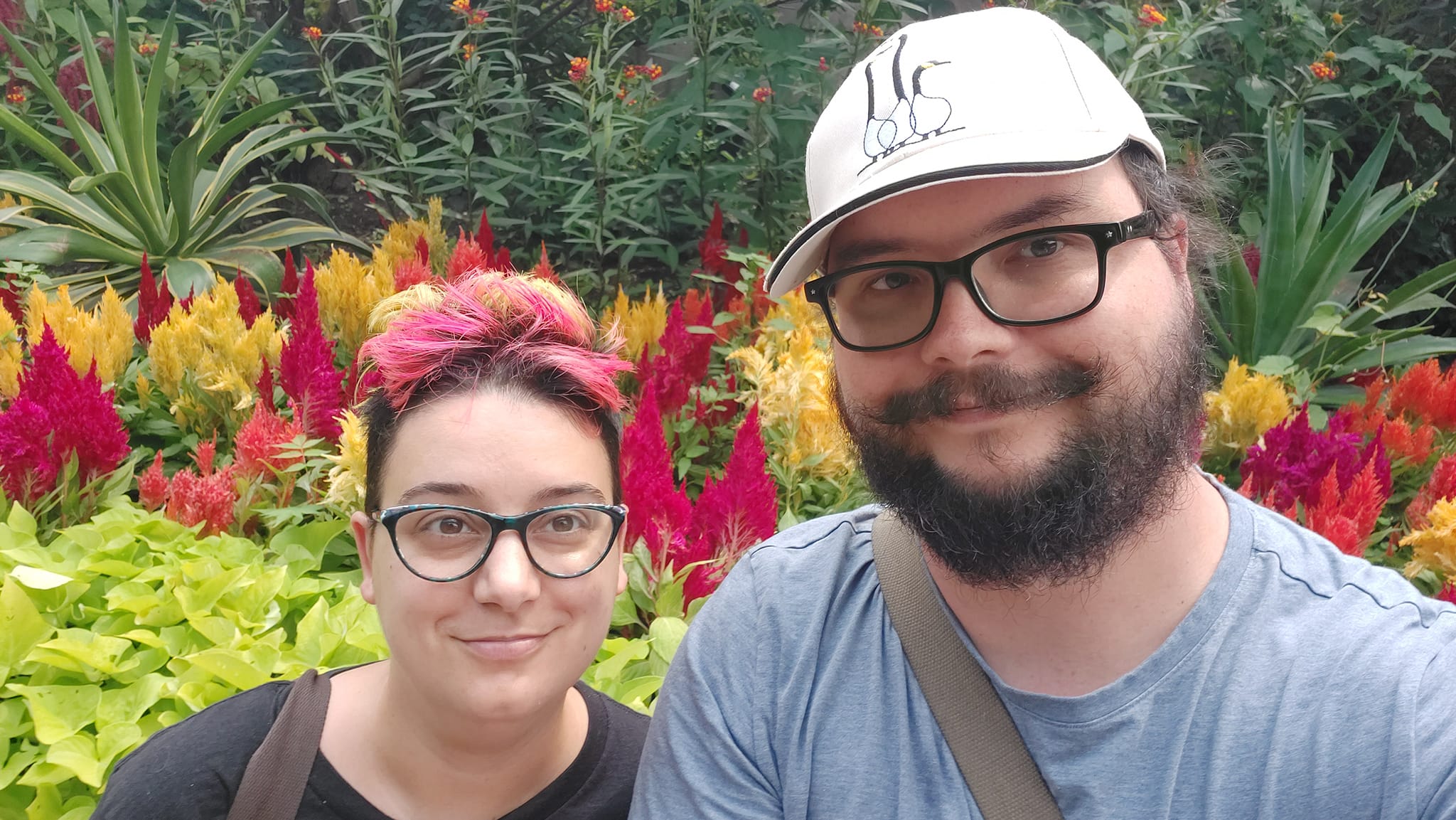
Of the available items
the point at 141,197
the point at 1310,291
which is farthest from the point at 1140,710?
the point at 141,197

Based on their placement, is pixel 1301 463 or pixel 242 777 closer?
pixel 242 777

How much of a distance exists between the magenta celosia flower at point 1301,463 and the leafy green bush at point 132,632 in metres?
2.06

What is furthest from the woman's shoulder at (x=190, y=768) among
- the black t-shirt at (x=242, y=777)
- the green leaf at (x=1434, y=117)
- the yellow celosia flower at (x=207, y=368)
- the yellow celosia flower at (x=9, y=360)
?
the green leaf at (x=1434, y=117)

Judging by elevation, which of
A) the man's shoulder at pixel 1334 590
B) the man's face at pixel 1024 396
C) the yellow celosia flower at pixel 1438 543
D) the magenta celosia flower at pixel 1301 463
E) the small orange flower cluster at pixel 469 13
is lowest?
the yellow celosia flower at pixel 1438 543

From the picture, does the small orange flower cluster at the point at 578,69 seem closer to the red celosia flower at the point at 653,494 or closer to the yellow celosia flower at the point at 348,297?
the yellow celosia flower at the point at 348,297

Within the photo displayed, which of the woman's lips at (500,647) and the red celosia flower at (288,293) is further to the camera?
the red celosia flower at (288,293)

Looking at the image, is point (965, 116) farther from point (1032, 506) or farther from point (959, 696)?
point (959, 696)

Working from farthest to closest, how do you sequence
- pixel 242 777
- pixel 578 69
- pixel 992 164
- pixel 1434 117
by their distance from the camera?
pixel 1434 117
pixel 578 69
pixel 242 777
pixel 992 164

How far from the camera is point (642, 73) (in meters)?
4.77

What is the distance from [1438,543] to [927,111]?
1.75 metres

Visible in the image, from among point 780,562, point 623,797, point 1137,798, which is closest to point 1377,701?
point 1137,798

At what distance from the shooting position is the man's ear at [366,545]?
1.73 meters

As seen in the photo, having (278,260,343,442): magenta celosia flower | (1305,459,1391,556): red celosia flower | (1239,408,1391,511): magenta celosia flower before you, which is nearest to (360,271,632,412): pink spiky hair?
(278,260,343,442): magenta celosia flower

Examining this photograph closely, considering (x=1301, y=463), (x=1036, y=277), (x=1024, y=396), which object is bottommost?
(x=1301, y=463)
